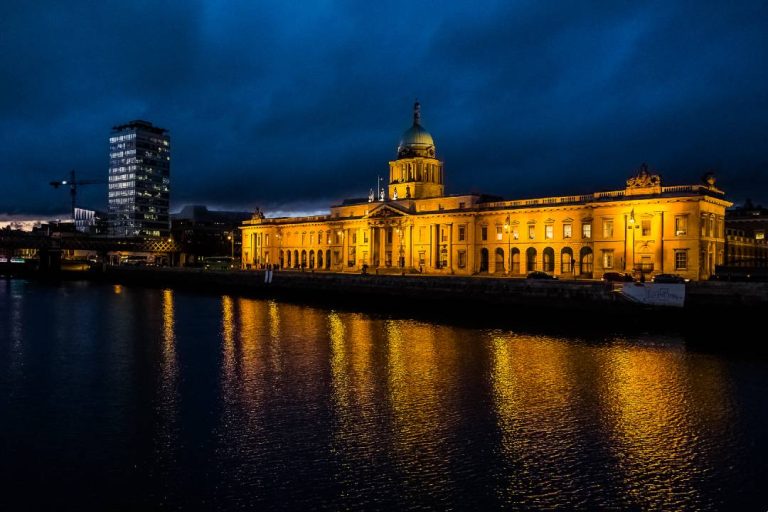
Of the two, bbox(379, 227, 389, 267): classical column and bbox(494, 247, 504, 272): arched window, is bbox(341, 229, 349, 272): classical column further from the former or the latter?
bbox(494, 247, 504, 272): arched window

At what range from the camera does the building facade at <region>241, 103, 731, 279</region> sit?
70125 millimetres

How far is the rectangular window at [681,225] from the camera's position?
68.8 meters

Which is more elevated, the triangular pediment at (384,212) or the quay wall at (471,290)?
the triangular pediment at (384,212)

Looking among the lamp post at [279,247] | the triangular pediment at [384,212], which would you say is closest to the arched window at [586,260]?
the triangular pediment at [384,212]

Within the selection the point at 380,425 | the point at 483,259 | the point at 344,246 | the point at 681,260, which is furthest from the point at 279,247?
the point at 380,425

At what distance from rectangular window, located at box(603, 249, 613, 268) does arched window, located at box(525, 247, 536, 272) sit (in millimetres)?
11235

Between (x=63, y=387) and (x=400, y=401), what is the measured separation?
12.4 metres

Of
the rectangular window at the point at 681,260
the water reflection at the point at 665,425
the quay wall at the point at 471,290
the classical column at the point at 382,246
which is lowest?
the water reflection at the point at 665,425

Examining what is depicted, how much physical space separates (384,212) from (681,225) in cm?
4637

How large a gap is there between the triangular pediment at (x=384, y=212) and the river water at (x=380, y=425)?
66697 millimetres

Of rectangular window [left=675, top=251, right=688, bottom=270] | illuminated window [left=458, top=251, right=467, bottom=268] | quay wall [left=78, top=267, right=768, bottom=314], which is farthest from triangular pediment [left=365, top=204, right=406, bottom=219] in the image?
rectangular window [left=675, top=251, right=688, bottom=270]

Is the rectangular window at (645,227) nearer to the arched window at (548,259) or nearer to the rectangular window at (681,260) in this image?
the rectangular window at (681,260)

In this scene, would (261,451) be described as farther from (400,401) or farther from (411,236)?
(411,236)

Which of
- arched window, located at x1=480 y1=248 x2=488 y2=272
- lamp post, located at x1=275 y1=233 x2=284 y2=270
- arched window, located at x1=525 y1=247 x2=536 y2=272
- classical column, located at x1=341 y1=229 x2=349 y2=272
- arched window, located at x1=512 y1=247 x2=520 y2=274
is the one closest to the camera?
arched window, located at x1=525 y1=247 x2=536 y2=272
